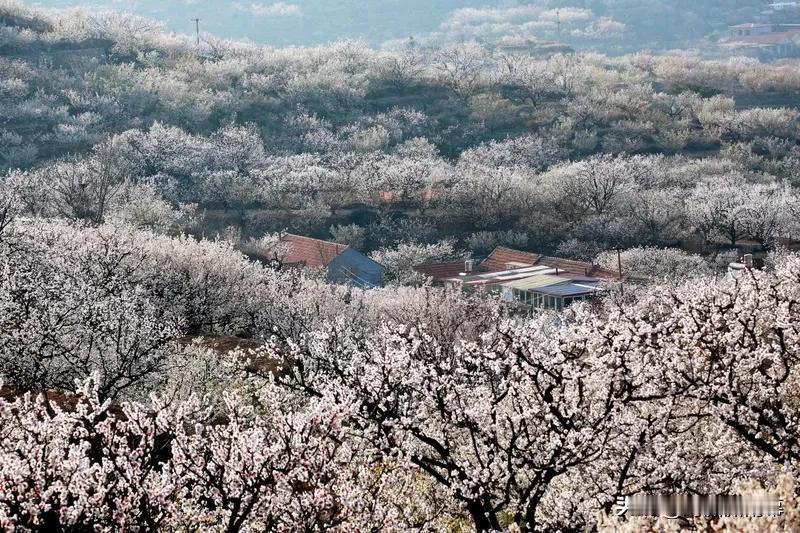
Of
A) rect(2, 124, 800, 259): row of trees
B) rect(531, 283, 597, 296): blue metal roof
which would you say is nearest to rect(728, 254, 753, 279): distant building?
rect(531, 283, 597, 296): blue metal roof

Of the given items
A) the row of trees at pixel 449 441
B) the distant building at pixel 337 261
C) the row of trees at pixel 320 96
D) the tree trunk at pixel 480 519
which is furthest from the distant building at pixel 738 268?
the row of trees at pixel 320 96

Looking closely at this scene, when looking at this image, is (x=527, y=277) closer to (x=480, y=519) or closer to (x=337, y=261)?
(x=337, y=261)

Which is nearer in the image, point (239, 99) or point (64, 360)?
point (64, 360)

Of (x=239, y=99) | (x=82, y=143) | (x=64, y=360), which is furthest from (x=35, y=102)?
(x=64, y=360)

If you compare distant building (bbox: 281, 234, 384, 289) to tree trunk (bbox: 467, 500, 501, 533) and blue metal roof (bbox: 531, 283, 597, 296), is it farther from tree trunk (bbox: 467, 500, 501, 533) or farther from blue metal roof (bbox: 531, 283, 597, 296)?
tree trunk (bbox: 467, 500, 501, 533)

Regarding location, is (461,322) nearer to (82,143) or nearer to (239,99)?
(82,143)

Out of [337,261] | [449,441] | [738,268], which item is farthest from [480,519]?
[337,261]

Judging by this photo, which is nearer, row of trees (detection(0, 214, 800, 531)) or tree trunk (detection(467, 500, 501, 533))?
row of trees (detection(0, 214, 800, 531))
